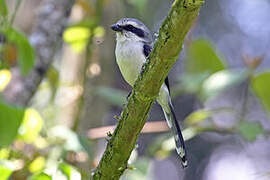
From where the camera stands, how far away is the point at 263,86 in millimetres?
3064

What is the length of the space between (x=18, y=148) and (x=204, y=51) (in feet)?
3.82

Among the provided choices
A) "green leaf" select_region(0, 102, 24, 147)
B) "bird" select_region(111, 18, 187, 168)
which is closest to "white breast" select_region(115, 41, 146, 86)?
"bird" select_region(111, 18, 187, 168)

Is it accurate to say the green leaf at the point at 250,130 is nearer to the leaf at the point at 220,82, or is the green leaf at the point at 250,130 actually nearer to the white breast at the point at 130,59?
the leaf at the point at 220,82

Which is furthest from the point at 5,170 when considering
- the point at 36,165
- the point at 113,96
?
the point at 113,96

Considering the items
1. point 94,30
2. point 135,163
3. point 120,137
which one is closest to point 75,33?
point 94,30

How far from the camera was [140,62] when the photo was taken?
2949mm

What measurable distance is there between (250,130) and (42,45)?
1245 millimetres

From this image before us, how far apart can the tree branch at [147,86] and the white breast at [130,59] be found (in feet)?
3.06

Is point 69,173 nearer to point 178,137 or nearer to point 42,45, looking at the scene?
point 178,137

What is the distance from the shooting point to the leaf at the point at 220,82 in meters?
3.07

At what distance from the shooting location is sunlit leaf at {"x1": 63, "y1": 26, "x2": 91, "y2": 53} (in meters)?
3.60

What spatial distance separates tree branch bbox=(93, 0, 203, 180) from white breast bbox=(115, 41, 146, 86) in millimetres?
932

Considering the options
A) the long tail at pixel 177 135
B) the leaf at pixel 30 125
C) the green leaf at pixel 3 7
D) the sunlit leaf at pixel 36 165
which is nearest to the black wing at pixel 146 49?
the long tail at pixel 177 135

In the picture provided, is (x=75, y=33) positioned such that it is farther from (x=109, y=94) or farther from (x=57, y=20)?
(x=109, y=94)
